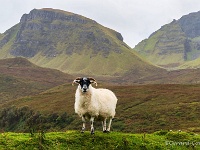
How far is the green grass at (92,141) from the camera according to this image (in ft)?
44.7

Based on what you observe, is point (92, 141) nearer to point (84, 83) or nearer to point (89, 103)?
point (89, 103)

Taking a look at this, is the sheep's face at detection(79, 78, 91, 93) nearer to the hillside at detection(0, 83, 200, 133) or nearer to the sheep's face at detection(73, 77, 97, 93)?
the sheep's face at detection(73, 77, 97, 93)

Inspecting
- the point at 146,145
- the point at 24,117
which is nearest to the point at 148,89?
the point at 24,117

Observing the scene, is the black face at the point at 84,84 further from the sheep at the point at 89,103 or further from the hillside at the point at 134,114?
the hillside at the point at 134,114

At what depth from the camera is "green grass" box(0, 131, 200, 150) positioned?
13633 mm

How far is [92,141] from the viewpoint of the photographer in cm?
1502

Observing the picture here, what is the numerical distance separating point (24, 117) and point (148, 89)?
33.9 metres

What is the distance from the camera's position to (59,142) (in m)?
14.4

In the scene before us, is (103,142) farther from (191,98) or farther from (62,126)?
(191,98)

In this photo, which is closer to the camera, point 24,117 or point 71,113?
point 71,113

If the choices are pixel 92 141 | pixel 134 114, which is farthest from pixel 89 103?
pixel 134 114

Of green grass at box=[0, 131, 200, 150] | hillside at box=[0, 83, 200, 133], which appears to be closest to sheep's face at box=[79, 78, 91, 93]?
green grass at box=[0, 131, 200, 150]

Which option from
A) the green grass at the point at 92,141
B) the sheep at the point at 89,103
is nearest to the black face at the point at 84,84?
the sheep at the point at 89,103

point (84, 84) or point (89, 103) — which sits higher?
point (84, 84)
